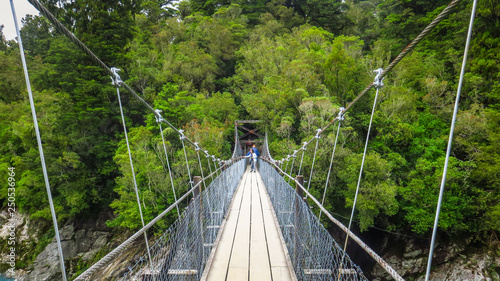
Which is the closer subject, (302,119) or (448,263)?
(448,263)

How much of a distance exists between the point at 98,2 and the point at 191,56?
5336mm

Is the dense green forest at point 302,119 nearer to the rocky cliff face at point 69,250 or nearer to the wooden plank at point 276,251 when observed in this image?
the rocky cliff face at point 69,250

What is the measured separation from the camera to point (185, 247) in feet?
4.91

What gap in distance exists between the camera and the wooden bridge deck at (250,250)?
1609 mm

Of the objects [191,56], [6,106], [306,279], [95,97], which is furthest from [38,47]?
[306,279]

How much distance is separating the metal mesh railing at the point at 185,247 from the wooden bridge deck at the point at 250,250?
118 mm

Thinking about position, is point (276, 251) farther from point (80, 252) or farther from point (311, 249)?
point (80, 252)

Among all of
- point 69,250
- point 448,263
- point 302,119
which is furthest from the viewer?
point 302,119

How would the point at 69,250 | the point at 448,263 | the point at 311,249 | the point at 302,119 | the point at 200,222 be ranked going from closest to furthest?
the point at 311,249
the point at 200,222
the point at 448,263
the point at 69,250
the point at 302,119

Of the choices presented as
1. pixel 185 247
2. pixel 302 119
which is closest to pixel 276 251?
pixel 185 247

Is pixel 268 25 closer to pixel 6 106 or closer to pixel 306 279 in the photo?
pixel 6 106

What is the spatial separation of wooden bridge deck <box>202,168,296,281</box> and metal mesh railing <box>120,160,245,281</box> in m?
0.12

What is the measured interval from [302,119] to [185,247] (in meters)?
8.42

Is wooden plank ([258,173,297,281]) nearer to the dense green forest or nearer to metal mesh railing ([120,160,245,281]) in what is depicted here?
metal mesh railing ([120,160,245,281])
